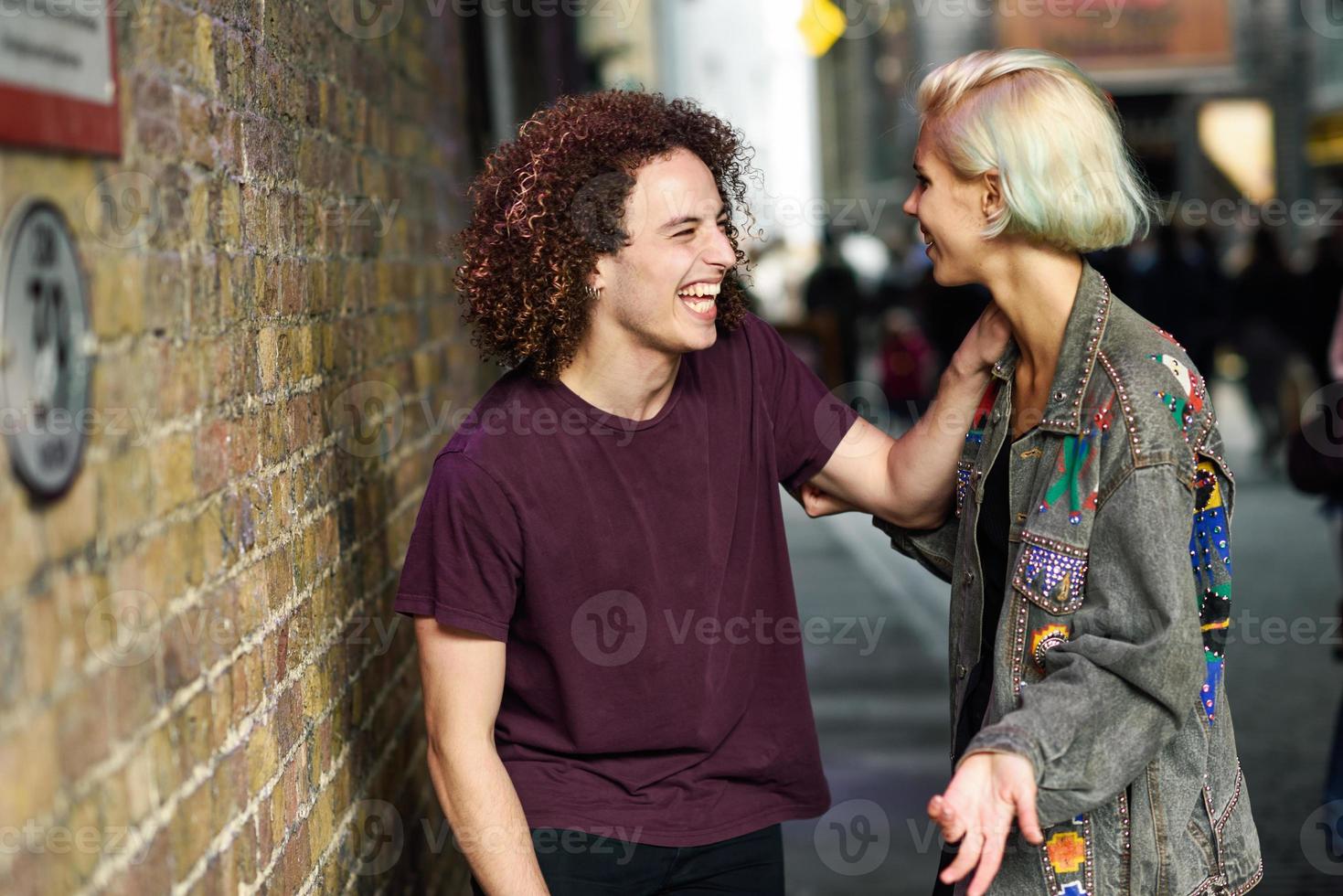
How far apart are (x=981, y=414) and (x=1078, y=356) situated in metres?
0.38

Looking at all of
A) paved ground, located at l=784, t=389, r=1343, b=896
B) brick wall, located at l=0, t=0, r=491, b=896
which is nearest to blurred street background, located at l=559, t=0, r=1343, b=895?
paved ground, located at l=784, t=389, r=1343, b=896

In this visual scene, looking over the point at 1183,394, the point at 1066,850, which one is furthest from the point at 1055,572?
the point at 1066,850

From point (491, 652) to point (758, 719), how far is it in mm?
579

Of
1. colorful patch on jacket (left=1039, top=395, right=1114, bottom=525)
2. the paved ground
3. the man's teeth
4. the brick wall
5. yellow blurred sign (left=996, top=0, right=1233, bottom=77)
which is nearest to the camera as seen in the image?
the brick wall

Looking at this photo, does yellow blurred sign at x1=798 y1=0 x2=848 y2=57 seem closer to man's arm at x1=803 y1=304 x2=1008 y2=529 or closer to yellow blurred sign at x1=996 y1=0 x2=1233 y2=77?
man's arm at x1=803 y1=304 x2=1008 y2=529

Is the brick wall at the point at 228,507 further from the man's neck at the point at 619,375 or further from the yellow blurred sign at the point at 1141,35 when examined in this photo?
the yellow blurred sign at the point at 1141,35

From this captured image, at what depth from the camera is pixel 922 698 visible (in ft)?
22.6

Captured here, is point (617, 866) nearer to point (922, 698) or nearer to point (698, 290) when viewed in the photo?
point (698, 290)

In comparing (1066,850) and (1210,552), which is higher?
(1210,552)

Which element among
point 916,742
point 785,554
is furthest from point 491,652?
point 916,742

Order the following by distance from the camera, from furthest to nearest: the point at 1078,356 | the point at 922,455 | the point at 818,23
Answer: the point at 818,23 < the point at 922,455 < the point at 1078,356

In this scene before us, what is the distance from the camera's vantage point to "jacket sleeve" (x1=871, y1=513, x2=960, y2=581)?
3031 millimetres

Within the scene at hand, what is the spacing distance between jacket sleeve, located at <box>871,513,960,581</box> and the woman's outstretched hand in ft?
2.64

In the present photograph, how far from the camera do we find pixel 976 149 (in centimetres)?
250
